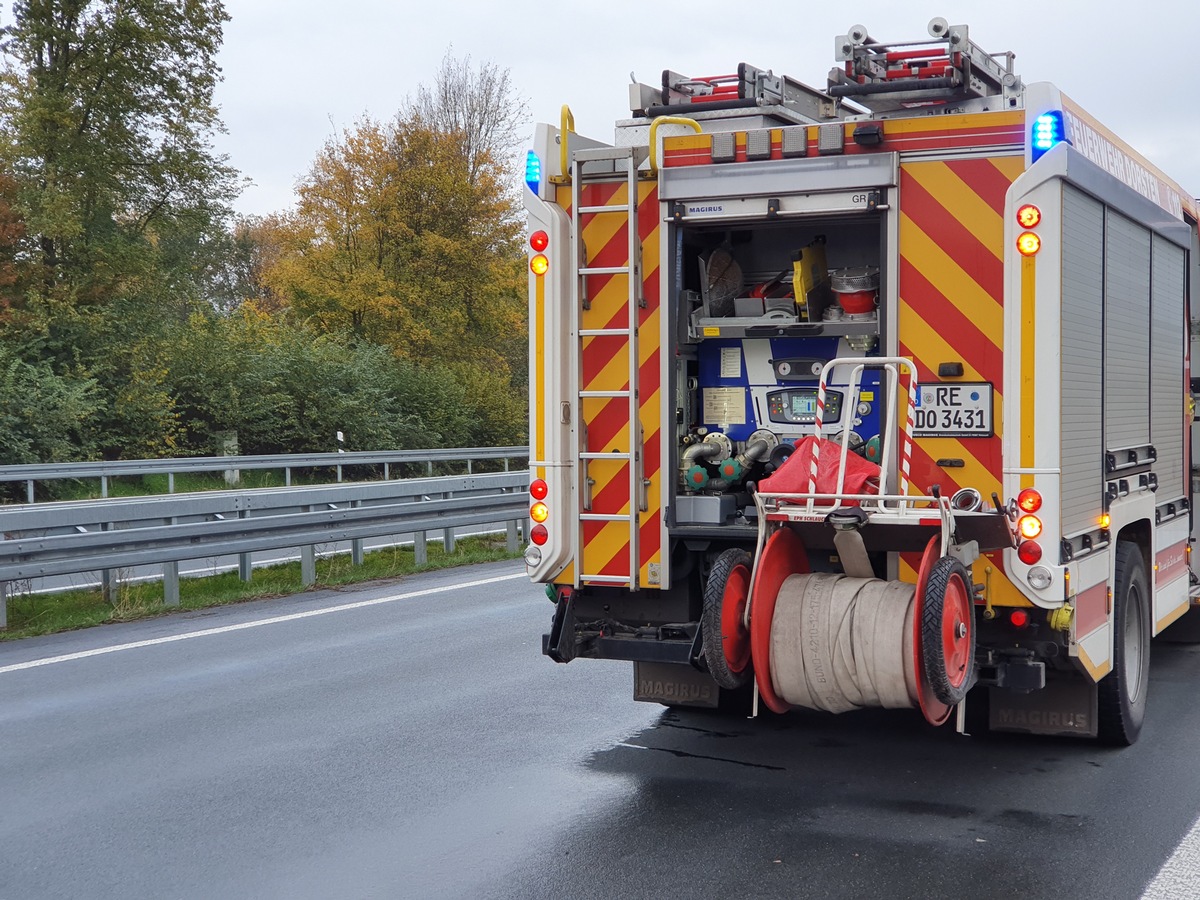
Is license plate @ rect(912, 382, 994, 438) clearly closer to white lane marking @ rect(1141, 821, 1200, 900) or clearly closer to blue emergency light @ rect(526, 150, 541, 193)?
white lane marking @ rect(1141, 821, 1200, 900)

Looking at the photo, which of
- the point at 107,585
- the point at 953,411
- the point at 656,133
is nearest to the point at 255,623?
the point at 107,585

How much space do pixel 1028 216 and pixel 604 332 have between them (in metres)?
2.07

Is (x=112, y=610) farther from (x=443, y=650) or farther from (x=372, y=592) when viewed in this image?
(x=443, y=650)

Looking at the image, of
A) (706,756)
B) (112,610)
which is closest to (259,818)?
(706,756)

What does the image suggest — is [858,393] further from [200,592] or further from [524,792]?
[200,592]

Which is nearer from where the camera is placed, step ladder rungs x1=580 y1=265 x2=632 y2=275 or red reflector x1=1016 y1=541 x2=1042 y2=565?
red reflector x1=1016 y1=541 x2=1042 y2=565

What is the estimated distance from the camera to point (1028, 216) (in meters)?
5.86

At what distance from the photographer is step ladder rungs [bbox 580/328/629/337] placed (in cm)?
668

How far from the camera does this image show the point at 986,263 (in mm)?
6051

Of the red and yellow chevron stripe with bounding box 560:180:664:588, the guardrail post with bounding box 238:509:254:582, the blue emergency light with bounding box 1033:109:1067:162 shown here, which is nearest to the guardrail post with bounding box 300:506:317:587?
the guardrail post with bounding box 238:509:254:582

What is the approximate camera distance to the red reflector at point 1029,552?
5.83 m

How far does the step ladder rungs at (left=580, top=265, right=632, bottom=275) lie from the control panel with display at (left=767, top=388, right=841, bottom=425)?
98cm

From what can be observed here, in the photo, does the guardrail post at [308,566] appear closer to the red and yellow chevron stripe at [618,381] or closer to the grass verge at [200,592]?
the grass verge at [200,592]

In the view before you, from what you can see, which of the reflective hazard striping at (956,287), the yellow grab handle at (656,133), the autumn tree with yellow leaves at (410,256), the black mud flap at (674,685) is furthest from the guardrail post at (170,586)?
the autumn tree with yellow leaves at (410,256)
